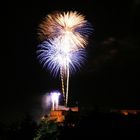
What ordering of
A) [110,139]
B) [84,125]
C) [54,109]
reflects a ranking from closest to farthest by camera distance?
1. [110,139]
2. [84,125]
3. [54,109]

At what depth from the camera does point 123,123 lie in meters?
42.6

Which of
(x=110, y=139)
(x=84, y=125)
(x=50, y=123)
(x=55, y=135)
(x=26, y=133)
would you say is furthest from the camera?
(x=26, y=133)

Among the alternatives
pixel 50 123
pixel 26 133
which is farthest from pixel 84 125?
pixel 26 133

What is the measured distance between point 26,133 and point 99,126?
2812cm

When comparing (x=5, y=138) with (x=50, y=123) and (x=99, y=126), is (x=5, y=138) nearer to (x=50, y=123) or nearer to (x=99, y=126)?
(x=50, y=123)

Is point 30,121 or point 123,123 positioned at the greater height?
point 30,121

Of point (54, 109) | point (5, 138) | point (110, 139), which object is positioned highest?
point (54, 109)

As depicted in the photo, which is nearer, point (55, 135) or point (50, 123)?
point (55, 135)

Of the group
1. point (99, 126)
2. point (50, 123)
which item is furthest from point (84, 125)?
point (50, 123)

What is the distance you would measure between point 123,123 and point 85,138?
392 cm

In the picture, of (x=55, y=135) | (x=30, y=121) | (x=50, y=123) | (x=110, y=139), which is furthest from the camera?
(x=30, y=121)

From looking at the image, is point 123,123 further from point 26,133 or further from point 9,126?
point 9,126

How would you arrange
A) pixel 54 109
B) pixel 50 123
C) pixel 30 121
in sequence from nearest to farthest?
pixel 50 123 < pixel 30 121 < pixel 54 109

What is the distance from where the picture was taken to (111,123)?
4272 centimetres
